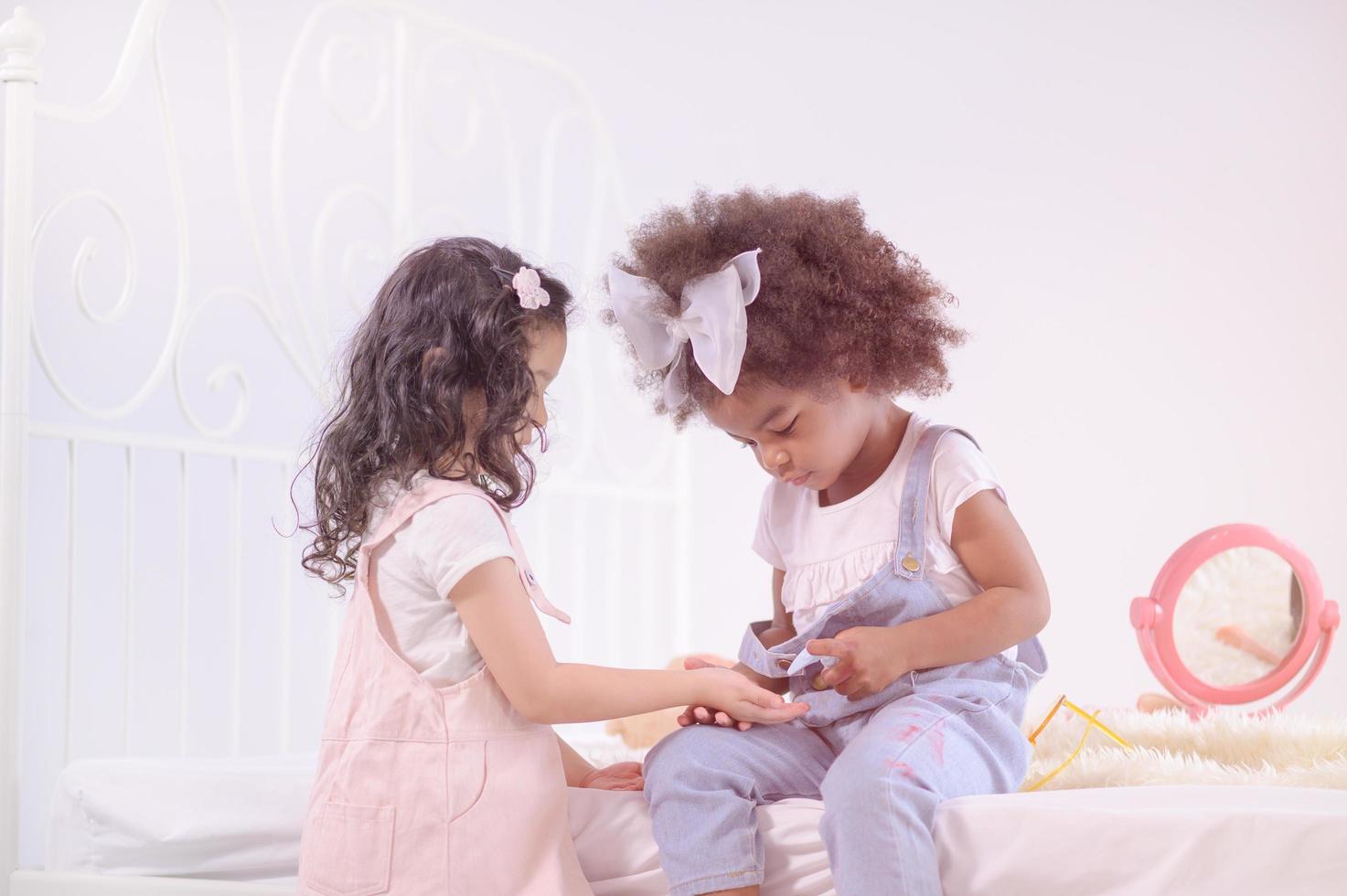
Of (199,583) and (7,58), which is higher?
(7,58)

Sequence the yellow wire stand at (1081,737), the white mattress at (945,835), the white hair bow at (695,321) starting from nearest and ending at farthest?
the white mattress at (945,835), the white hair bow at (695,321), the yellow wire stand at (1081,737)

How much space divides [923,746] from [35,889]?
0.93 m

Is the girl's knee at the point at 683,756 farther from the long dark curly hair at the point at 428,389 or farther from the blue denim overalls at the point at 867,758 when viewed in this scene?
the long dark curly hair at the point at 428,389

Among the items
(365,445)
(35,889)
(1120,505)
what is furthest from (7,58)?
(1120,505)

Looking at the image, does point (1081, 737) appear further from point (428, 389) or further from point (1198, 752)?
point (428, 389)

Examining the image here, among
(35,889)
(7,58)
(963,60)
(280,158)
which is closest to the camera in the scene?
(35,889)

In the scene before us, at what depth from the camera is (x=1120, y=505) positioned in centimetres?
271

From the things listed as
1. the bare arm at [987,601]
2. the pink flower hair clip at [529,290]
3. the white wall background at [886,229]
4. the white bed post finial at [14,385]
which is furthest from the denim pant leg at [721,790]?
the white wall background at [886,229]

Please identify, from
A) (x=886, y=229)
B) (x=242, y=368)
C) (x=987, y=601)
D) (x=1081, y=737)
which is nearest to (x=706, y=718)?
(x=987, y=601)

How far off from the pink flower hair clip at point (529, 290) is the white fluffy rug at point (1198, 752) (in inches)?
27.6

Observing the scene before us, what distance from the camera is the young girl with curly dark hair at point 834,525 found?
3.65 feet

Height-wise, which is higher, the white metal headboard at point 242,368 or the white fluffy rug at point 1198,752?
the white metal headboard at point 242,368

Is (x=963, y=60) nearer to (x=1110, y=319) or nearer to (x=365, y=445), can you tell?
(x=1110, y=319)

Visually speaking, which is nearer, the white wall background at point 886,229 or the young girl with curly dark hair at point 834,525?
the young girl with curly dark hair at point 834,525
